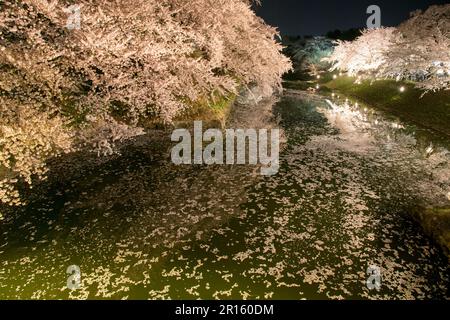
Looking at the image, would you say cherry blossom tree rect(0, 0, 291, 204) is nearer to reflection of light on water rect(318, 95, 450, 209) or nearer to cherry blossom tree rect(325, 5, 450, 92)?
reflection of light on water rect(318, 95, 450, 209)

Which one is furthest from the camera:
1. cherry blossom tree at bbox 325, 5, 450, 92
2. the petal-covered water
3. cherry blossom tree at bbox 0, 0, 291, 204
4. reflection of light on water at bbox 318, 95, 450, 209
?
cherry blossom tree at bbox 325, 5, 450, 92

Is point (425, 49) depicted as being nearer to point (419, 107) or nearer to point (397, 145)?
point (419, 107)

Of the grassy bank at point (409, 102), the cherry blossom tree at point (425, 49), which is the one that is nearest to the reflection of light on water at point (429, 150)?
the grassy bank at point (409, 102)

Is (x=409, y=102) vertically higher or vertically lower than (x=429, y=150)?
higher

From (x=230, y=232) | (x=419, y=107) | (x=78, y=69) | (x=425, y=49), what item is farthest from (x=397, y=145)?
(x=78, y=69)

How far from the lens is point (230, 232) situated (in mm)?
11031

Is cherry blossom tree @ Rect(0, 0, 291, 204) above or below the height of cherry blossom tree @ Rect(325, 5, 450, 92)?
below

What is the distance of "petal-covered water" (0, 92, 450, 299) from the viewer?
8.47 meters

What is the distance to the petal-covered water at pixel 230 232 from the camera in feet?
27.8

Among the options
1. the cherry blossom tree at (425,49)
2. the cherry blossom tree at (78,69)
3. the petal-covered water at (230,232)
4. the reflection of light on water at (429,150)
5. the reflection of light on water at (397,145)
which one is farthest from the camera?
the cherry blossom tree at (425,49)

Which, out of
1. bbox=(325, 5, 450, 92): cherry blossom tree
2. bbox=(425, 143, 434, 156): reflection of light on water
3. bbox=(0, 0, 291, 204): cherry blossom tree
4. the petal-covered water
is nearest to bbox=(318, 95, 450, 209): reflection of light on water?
bbox=(425, 143, 434, 156): reflection of light on water

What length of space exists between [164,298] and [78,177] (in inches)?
349

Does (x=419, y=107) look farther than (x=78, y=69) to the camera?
Yes

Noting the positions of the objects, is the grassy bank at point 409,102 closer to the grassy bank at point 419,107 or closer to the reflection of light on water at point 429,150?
the grassy bank at point 419,107
